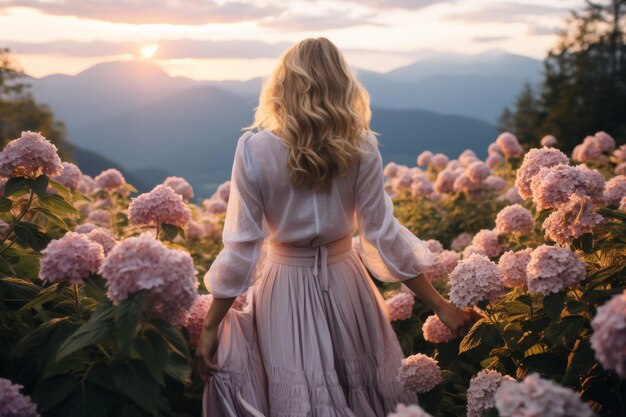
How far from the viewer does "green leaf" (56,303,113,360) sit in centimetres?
171

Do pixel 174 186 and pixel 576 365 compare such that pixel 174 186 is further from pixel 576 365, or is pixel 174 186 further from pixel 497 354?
pixel 576 365

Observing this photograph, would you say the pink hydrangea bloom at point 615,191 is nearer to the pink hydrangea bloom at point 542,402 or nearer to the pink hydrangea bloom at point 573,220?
the pink hydrangea bloom at point 573,220

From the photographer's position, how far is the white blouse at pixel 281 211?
2408mm

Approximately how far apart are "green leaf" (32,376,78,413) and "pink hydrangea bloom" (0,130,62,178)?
3.47 ft

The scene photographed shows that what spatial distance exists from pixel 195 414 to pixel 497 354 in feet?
5.08

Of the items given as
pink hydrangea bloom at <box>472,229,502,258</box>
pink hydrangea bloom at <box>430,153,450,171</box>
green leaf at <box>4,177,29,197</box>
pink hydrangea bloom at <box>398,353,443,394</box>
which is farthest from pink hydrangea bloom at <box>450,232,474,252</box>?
green leaf at <box>4,177,29,197</box>

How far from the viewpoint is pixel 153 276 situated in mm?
1712

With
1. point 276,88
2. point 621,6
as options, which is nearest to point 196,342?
point 276,88

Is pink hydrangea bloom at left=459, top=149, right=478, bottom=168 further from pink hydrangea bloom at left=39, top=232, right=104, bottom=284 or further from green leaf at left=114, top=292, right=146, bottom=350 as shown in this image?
green leaf at left=114, top=292, right=146, bottom=350

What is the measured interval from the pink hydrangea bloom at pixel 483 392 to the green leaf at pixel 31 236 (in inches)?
76.1

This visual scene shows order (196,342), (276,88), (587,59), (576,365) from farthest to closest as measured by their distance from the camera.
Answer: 1. (587,59)
2. (196,342)
3. (276,88)
4. (576,365)

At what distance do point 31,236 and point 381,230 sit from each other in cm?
157

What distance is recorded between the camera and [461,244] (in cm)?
493

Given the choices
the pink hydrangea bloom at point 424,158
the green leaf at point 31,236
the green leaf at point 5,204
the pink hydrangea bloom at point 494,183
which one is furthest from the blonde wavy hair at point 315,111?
the pink hydrangea bloom at point 424,158
